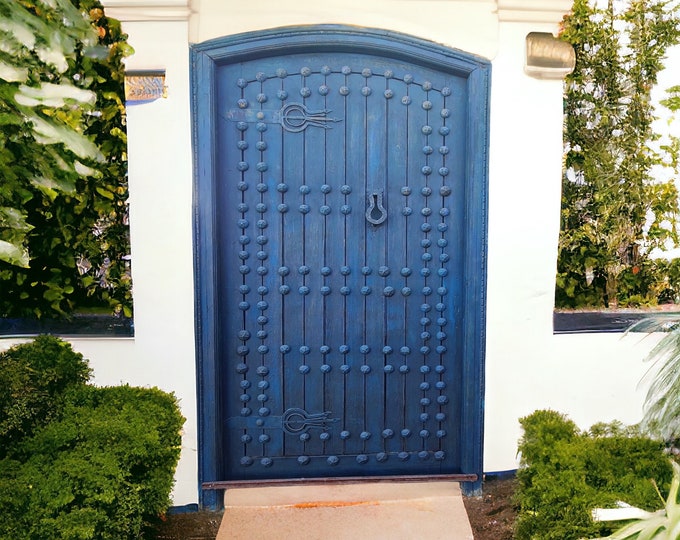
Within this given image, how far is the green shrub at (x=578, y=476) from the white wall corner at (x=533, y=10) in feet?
6.47

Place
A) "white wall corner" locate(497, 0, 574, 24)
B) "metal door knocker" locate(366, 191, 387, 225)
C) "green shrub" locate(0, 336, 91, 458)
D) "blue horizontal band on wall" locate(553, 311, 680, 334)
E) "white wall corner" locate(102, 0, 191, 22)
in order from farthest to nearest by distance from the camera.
Result: 1. "blue horizontal band on wall" locate(553, 311, 680, 334)
2. "metal door knocker" locate(366, 191, 387, 225)
3. "white wall corner" locate(497, 0, 574, 24)
4. "white wall corner" locate(102, 0, 191, 22)
5. "green shrub" locate(0, 336, 91, 458)

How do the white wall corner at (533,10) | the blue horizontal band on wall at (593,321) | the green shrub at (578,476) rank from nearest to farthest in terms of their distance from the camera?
1. the green shrub at (578,476)
2. the white wall corner at (533,10)
3. the blue horizontal band on wall at (593,321)

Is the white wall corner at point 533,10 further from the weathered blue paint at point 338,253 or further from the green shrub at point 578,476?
the green shrub at point 578,476

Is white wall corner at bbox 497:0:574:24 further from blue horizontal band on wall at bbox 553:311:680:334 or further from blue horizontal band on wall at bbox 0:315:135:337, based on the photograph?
blue horizontal band on wall at bbox 0:315:135:337

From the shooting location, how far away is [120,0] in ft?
11.1

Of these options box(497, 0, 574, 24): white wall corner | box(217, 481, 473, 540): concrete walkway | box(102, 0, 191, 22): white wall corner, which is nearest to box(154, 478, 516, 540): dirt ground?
box(217, 481, 473, 540): concrete walkway

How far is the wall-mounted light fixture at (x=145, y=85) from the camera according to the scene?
11.3ft

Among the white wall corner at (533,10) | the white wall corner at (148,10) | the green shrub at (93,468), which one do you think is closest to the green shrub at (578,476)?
the green shrub at (93,468)

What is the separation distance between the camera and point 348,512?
11.9 feet

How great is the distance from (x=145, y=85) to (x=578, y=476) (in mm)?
2556

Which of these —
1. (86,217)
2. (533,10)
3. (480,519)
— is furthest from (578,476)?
(86,217)

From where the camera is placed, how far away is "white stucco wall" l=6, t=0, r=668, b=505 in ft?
11.3

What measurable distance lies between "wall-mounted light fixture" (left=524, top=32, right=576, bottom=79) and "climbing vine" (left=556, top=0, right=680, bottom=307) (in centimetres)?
28

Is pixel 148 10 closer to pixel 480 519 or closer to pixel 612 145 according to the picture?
pixel 612 145
